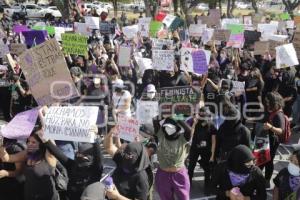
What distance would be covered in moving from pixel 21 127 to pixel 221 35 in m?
9.12

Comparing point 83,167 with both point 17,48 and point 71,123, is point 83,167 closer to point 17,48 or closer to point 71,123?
point 71,123

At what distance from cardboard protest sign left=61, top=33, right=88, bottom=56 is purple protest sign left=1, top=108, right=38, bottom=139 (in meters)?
5.14

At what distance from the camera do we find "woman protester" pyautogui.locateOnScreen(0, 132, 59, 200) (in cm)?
456

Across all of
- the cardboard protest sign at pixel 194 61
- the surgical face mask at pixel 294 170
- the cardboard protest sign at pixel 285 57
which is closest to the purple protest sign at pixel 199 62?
the cardboard protest sign at pixel 194 61

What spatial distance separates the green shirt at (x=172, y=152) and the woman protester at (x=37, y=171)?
139 centimetres

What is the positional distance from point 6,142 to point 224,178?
241cm

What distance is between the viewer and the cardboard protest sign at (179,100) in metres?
5.99

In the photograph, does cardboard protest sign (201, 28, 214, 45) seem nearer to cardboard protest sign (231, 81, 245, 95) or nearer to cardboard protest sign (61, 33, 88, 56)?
cardboard protest sign (231, 81, 245, 95)

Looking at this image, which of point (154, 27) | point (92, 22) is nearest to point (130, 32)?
point (154, 27)

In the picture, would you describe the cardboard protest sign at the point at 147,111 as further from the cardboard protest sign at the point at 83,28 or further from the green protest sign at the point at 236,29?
the cardboard protest sign at the point at 83,28

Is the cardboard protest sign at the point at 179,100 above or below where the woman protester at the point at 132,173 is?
above

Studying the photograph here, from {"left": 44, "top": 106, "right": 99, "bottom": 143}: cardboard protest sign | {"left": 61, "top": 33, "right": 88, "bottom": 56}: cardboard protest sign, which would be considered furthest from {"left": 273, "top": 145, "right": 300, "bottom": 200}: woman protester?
{"left": 61, "top": 33, "right": 88, "bottom": 56}: cardboard protest sign

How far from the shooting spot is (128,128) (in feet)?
17.6

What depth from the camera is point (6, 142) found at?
508 cm
